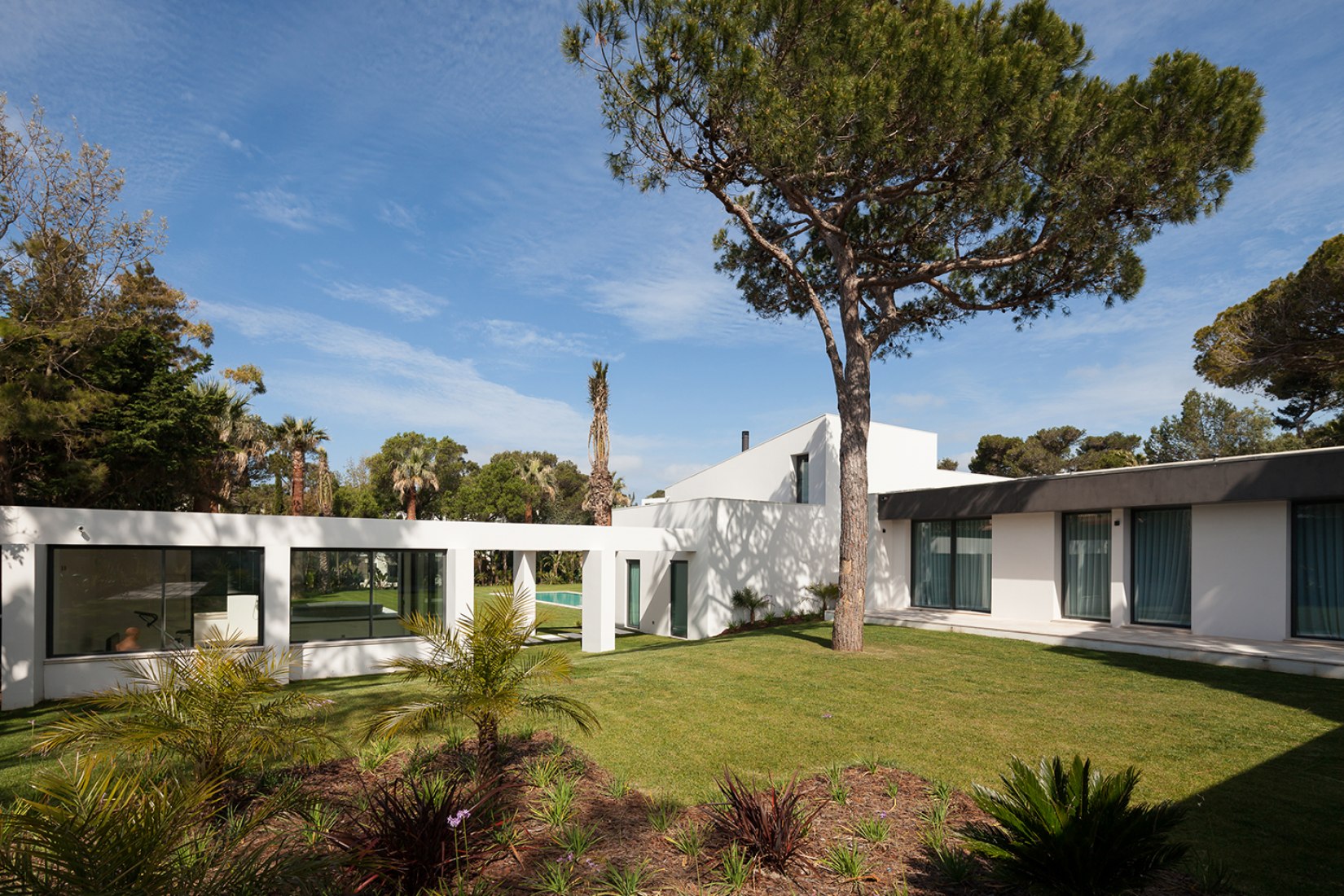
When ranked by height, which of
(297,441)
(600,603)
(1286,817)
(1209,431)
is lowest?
(600,603)

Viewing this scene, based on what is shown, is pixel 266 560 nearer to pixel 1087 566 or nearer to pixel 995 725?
pixel 995 725

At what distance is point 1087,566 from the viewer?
49.7ft

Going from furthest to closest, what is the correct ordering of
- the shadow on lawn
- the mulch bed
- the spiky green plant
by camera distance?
1. the spiky green plant
2. the shadow on lawn
3. the mulch bed

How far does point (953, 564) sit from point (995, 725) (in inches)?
430

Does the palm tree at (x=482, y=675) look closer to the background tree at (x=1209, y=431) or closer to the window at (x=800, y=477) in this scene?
the window at (x=800, y=477)

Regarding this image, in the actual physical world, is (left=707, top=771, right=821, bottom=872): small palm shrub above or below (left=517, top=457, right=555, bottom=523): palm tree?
below

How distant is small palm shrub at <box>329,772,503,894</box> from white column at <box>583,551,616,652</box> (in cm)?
1215

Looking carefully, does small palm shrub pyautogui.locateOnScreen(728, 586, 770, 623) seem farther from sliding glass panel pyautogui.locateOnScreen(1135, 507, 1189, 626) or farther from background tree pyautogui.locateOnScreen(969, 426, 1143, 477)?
background tree pyautogui.locateOnScreen(969, 426, 1143, 477)

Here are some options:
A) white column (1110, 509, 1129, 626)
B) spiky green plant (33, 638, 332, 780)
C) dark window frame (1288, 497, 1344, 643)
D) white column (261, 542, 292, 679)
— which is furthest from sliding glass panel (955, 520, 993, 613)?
spiky green plant (33, 638, 332, 780)

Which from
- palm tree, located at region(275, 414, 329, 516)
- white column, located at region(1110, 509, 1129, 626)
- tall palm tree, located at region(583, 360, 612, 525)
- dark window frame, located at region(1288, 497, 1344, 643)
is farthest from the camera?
palm tree, located at region(275, 414, 329, 516)

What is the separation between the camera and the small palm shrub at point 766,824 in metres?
4.16

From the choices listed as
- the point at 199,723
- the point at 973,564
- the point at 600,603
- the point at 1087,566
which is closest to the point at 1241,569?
the point at 1087,566

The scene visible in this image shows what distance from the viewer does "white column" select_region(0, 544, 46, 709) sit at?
10.6 meters

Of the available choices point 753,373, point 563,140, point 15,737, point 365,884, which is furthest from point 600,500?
point 365,884
